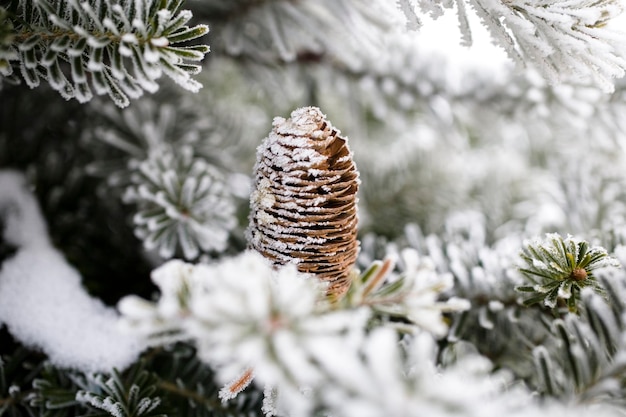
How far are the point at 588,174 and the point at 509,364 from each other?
268mm

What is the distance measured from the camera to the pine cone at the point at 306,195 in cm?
32

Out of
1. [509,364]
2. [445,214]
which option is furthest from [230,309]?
[445,214]

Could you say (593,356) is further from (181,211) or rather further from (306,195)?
(181,211)

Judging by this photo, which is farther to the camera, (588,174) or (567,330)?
(588,174)

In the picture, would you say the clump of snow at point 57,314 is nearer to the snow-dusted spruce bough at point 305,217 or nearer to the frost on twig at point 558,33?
the snow-dusted spruce bough at point 305,217

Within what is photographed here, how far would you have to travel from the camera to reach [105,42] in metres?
0.32

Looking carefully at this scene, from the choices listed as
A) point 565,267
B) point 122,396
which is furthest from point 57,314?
point 565,267

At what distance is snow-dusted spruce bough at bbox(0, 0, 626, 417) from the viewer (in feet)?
0.79

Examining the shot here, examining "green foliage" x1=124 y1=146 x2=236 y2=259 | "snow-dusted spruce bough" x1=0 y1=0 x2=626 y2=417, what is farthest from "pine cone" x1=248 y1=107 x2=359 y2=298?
"green foliage" x1=124 y1=146 x2=236 y2=259

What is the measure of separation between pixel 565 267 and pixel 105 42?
31cm

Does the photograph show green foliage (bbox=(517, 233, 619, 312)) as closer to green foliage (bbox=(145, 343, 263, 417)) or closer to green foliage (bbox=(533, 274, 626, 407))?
green foliage (bbox=(533, 274, 626, 407))

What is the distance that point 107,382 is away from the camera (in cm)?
35

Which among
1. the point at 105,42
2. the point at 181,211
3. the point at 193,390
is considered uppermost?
the point at 105,42

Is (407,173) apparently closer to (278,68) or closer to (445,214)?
(445,214)
